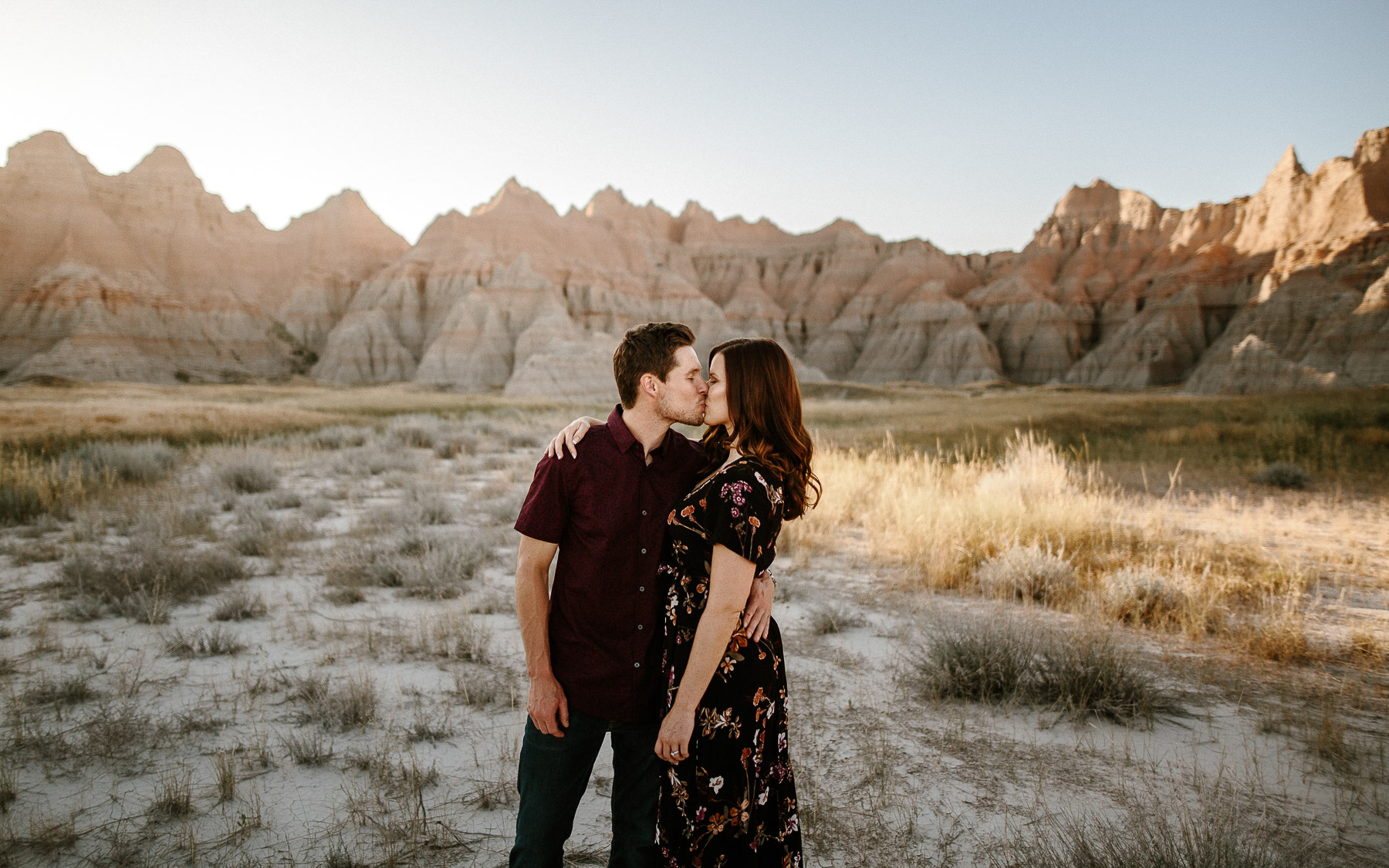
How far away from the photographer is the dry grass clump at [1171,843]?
217cm

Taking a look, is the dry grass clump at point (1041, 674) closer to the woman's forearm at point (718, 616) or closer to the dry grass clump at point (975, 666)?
the dry grass clump at point (975, 666)

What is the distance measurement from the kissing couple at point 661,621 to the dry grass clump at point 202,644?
341cm

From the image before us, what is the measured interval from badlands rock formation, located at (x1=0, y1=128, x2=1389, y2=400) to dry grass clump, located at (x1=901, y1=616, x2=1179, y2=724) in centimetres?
3732

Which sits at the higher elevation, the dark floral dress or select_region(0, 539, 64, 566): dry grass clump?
the dark floral dress

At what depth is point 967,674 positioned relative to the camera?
3.79 meters

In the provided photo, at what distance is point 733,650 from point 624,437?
744mm

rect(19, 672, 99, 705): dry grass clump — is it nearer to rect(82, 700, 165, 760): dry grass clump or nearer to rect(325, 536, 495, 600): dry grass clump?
rect(82, 700, 165, 760): dry grass clump

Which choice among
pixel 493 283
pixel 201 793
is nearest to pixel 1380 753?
pixel 201 793

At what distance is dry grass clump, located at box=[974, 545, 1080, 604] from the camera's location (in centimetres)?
538

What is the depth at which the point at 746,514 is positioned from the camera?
1790 millimetres

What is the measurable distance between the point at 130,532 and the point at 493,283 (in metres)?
59.3

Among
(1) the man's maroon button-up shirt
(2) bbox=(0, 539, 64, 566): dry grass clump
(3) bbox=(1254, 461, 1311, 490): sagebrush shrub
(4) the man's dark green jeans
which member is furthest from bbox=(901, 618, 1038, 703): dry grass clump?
(3) bbox=(1254, 461, 1311, 490): sagebrush shrub

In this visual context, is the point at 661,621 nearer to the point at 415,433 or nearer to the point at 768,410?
the point at 768,410

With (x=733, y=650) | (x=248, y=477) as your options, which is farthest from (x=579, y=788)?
(x=248, y=477)
